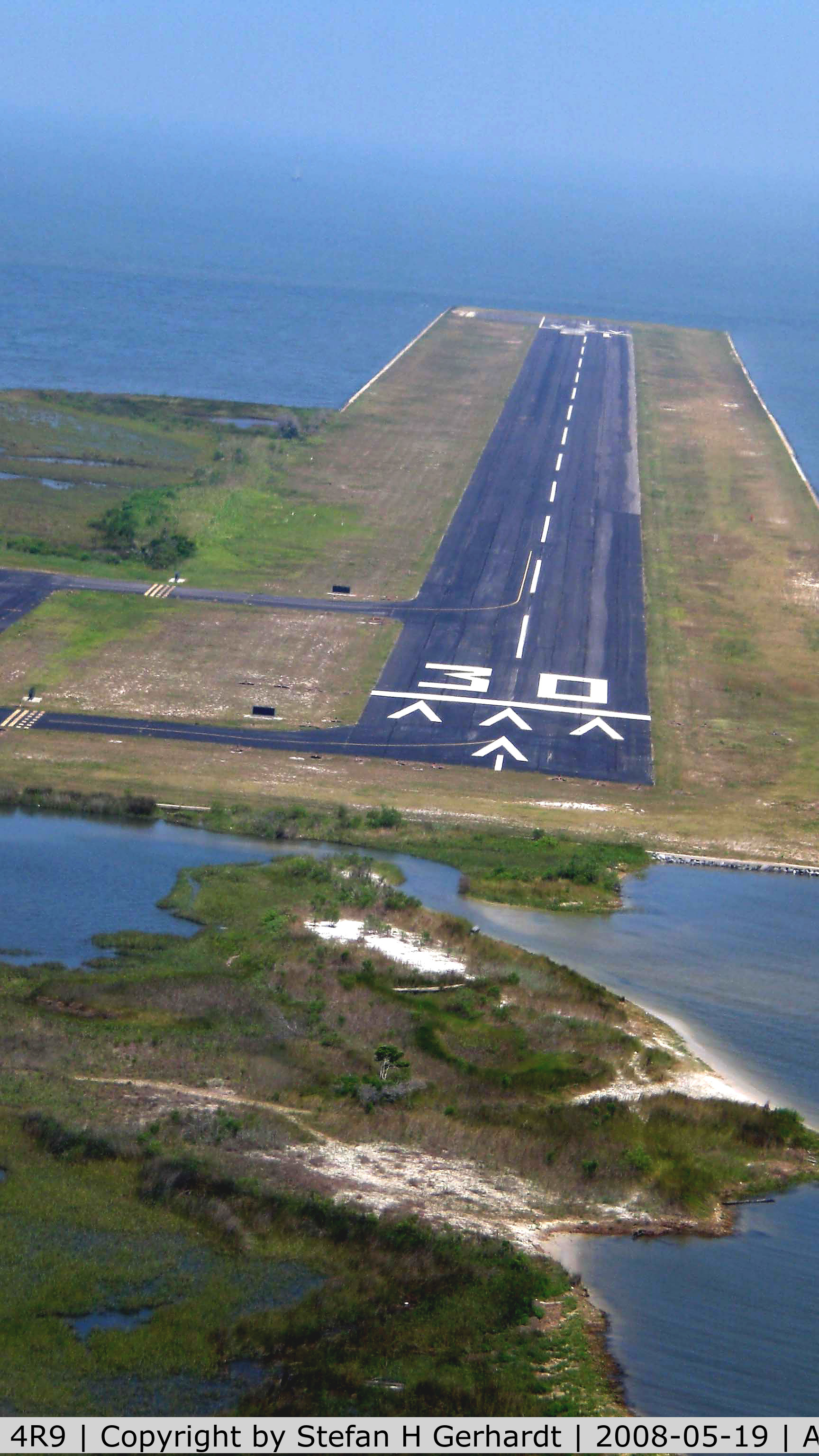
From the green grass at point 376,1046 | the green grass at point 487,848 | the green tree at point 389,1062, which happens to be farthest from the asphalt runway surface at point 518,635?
the green tree at point 389,1062

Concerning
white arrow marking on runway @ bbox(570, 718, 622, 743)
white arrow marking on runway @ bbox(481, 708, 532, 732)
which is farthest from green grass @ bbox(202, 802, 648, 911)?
white arrow marking on runway @ bbox(570, 718, 622, 743)

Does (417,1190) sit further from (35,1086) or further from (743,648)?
(743,648)

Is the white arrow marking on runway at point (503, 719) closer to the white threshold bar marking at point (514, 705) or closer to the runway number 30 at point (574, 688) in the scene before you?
the white threshold bar marking at point (514, 705)

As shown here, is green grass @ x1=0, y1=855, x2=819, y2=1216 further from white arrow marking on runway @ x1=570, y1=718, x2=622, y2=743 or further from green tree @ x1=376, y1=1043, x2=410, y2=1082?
white arrow marking on runway @ x1=570, y1=718, x2=622, y2=743

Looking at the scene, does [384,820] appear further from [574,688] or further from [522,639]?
[522,639]

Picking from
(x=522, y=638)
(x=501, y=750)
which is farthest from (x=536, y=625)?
(x=501, y=750)
